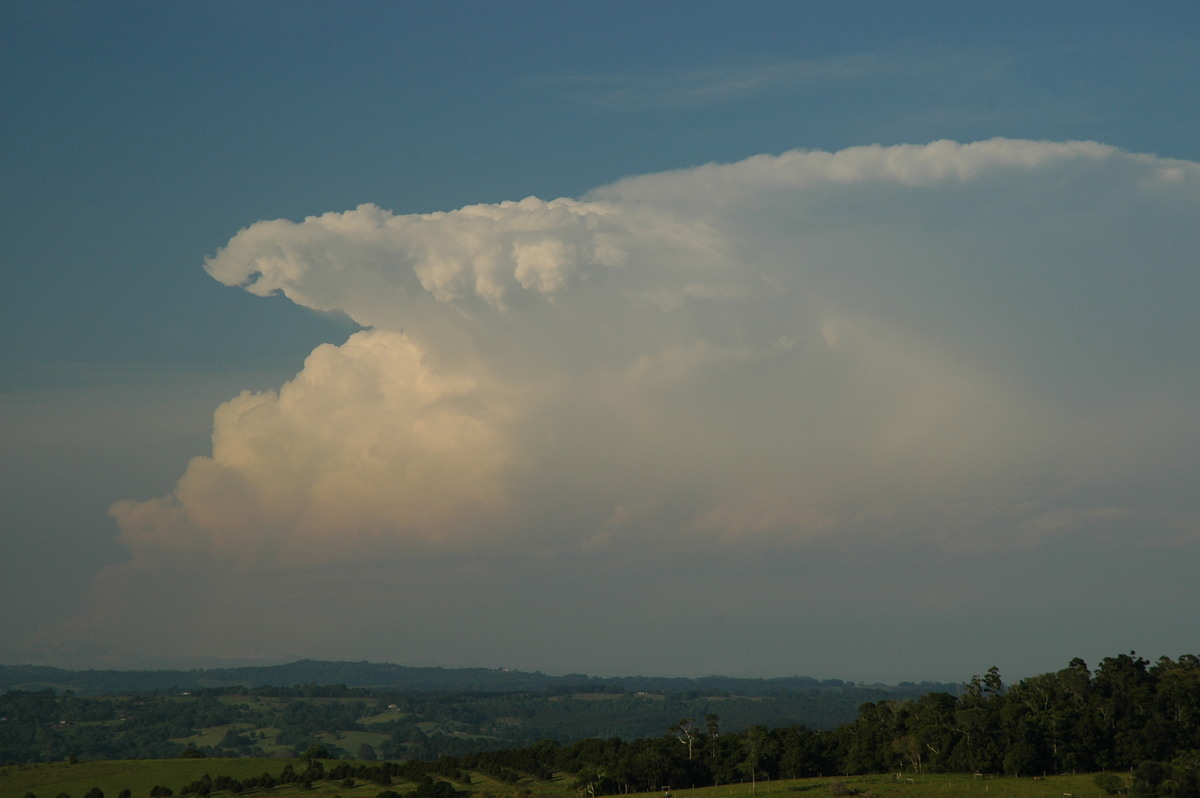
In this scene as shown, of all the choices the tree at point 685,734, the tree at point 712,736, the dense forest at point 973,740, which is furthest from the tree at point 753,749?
the tree at point 685,734

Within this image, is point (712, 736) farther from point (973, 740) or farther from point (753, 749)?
point (973, 740)

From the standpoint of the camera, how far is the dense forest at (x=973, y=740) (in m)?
154

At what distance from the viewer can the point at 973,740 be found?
154375mm

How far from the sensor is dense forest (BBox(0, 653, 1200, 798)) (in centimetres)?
15412

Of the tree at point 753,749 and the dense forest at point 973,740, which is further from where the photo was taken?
the tree at point 753,749

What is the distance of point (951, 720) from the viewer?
162m

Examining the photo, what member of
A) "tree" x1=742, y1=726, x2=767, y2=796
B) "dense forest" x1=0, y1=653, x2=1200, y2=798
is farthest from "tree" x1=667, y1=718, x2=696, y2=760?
"tree" x1=742, y1=726, x2=767, y2=796

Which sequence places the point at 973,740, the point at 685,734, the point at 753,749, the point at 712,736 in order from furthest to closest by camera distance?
the point at 712,736 < the point at 685,734 < the point at 753,749 < the point at 973,740

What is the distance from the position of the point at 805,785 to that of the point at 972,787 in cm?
2220

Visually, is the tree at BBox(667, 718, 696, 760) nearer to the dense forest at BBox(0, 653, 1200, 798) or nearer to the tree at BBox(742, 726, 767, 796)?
the dense forest at BBox(0, 653, 1200, 798)

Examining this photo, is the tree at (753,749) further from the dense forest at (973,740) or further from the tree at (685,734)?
the tree at (685,734)

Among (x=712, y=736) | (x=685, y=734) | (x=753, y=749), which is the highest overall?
(x=685, y=734)

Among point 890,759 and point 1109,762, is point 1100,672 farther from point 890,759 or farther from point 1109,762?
point 890,759

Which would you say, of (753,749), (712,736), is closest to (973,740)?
(753,749)
